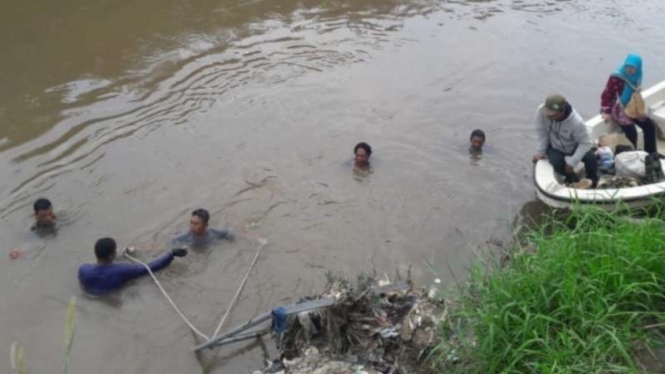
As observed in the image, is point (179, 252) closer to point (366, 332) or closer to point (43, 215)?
point (43, 215)

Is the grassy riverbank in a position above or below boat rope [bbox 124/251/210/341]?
above

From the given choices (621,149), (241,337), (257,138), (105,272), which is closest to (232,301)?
(241,337)

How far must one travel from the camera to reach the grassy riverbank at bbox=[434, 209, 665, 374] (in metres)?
3.65

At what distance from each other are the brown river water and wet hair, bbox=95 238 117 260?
0.46 m

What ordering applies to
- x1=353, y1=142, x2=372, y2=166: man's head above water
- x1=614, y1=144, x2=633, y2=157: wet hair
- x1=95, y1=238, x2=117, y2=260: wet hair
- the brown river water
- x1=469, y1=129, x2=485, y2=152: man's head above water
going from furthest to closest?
x1=469, y1=129, x2=485, y2=152: man's head above water < x1=353, y1=142, x2=372, y2=166: man's head above water < x1=614, y1=144, x2=633, y2=157: wet hair < the brown river water < x1=95, y1=238, x2=117, y2=260: wet hair

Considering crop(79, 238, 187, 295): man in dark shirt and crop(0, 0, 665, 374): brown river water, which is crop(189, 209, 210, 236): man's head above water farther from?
crop(79, 238, 187, 295): man in dark shirt

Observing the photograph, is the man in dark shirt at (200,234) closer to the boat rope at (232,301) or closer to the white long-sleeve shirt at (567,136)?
the boat rope at (232,301)

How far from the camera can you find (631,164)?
23.0 ft

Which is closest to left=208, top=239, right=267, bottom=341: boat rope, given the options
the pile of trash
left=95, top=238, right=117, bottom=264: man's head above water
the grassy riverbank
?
the pile of trash

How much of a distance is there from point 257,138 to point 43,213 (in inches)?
134

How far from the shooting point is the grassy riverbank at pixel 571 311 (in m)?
3.65

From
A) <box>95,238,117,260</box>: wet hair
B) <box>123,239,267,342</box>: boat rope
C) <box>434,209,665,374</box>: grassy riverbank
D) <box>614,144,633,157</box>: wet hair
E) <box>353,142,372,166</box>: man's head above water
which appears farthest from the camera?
<box>353,142,372,166</box>: man's head above water

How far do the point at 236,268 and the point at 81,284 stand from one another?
1.61m

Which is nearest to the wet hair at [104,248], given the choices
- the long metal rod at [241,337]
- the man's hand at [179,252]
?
the man's hand at [179,252]
